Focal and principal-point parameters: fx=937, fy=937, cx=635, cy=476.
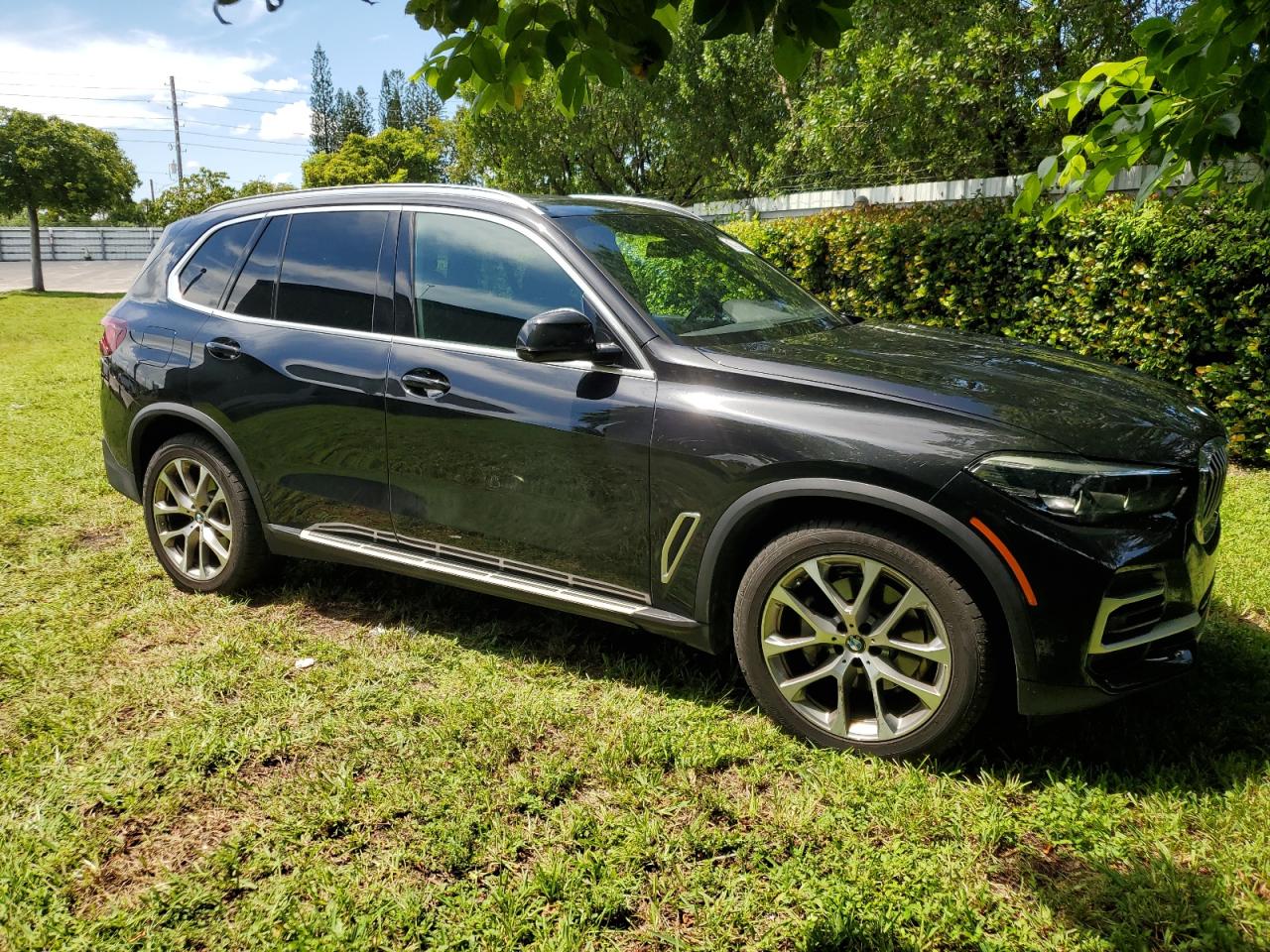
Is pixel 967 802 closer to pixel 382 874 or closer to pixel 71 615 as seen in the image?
pixel 382 874

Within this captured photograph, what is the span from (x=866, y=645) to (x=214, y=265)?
3505mm

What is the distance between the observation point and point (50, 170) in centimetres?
3075

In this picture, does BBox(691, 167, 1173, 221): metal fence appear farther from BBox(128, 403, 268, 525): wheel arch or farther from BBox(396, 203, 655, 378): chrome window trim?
BBox(128, 403, 268, 525): wheel arch

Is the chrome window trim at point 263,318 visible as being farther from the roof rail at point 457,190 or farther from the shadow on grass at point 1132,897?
the shadow on grass at point 1132,897

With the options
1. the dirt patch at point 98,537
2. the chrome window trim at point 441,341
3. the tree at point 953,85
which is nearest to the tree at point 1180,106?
the chrome window trim at point 441,341

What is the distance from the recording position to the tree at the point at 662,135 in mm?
25766

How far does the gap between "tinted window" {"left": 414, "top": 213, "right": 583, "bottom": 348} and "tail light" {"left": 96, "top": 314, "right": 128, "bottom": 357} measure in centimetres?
184

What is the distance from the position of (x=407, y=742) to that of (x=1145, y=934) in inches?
89.2

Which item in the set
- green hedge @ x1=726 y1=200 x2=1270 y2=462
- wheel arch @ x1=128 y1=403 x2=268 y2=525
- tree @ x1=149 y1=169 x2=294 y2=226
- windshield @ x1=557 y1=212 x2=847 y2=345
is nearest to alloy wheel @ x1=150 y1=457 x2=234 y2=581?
wheel arch @ x1=128 y1=403 x2=268 y2=525

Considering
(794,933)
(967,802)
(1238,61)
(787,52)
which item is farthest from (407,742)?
(1238,61)

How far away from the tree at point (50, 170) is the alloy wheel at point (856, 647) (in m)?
35.1

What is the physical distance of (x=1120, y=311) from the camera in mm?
7141

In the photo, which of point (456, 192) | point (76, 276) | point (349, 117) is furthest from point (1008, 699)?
point (349, 117)

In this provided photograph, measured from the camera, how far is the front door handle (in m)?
3.65
